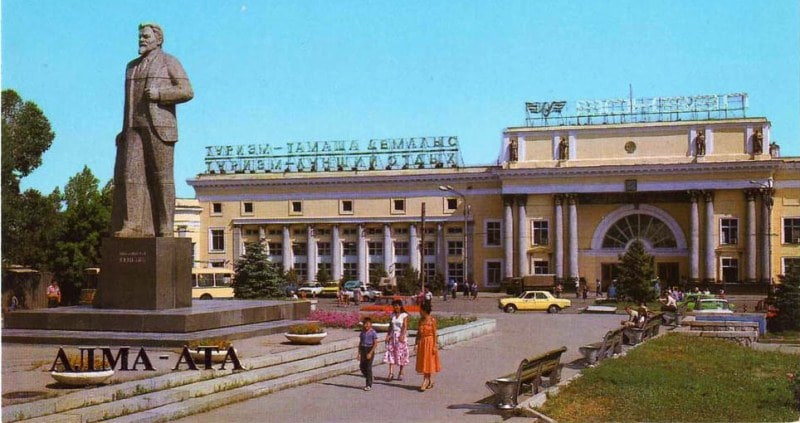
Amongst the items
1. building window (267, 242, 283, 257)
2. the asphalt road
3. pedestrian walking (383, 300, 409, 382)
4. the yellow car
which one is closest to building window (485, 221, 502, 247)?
building window (267, 242, 283, 257)

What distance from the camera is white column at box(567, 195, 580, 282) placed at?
202 feet

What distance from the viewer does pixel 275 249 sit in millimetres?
70500

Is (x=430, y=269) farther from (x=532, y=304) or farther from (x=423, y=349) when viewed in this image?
(x=423, y=349)

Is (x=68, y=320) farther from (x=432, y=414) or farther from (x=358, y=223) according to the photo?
(x=358, y=223)

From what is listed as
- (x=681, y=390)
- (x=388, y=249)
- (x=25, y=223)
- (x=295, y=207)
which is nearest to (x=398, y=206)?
(x=388, y=249)

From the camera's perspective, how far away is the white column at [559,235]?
61875mm

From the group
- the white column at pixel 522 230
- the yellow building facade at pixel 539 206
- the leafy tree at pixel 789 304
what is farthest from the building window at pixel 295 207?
the leafy tree at pixel 789 304

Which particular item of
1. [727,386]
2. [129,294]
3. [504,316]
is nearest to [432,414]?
[727,386]

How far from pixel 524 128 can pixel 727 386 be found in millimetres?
48934

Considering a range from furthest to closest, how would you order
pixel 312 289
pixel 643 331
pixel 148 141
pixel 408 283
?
pixel 312 289 → pixel 408 283 → pixel 643 331 → pixel 148 141

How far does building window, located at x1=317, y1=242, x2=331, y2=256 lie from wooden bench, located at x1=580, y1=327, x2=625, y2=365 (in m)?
50.4

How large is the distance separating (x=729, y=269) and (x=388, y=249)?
76.3ft

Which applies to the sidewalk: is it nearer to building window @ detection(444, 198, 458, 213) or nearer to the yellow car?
the yellow car

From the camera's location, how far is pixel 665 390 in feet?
45.6
